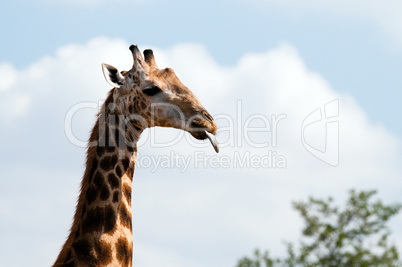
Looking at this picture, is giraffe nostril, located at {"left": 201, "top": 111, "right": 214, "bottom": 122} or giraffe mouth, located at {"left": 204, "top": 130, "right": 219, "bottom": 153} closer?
giraffe mouth, located at {"left": 204, "top": 130, "right": 219, "bottom": 153}

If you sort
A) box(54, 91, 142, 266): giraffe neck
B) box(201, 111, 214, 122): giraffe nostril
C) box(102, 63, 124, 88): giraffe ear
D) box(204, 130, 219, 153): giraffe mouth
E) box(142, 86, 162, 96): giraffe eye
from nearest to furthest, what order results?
1. box(54, 91, 142, 266): giraffe neck
2. box(204, 130, 219, 153): giraffe mouth
3. box(201, 111, 214, 122): giraffe nostril
4. box(142, 86, 162, 96): giraffe eye
5. box(102, 63, 124, 88): giraffe ear

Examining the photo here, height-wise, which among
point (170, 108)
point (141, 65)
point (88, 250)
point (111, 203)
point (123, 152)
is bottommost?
point (88, 250)

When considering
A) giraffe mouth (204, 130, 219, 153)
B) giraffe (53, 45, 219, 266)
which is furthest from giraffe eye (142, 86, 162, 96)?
giraffe mouth (204, 130, 219, 153)

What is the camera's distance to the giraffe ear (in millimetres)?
9546

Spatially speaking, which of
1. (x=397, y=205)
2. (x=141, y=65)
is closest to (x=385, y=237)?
(x=397, y=205)

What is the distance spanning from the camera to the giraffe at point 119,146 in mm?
8664

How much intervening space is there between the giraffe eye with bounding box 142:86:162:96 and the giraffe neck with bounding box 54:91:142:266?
0.53 metres

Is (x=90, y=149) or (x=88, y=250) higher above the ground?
(x=90, y=149)

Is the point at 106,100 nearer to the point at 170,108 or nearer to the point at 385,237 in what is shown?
the point at 170,108

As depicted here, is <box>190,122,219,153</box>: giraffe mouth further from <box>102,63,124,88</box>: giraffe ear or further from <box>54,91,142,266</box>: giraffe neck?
<box>102,63,124,88</box>: giraffe ear

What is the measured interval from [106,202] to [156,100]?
1.73 meters

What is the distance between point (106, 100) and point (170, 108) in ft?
4.23

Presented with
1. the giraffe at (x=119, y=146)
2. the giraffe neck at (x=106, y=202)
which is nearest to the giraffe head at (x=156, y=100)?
the giraffe at (x=119, y=146)

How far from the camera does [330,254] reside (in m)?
31.9
